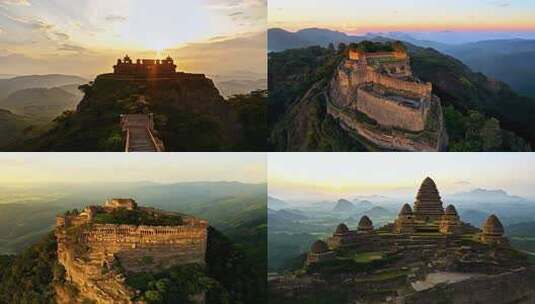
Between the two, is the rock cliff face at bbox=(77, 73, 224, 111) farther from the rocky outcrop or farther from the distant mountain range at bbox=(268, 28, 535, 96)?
the rocky outcrop

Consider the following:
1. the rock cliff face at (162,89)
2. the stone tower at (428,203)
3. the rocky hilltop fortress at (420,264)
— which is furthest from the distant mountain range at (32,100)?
the stone tower at (428,203)

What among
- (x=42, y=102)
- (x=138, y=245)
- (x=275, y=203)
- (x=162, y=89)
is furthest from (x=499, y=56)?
(x=42, y=102)

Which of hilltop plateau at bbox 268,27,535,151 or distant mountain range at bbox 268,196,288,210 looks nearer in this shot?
hilltop plateau at bbox 268,27,535,151

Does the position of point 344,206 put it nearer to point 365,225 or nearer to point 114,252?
point 365,225

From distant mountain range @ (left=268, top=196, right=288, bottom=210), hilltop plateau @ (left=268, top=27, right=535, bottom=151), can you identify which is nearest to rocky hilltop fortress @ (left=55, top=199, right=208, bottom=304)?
distant mountain range @ (left=268, top=196, right=288, bottom=210)

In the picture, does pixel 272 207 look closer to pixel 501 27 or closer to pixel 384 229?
pixel 384 229

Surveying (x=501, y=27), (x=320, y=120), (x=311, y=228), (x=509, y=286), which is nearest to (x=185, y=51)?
(x=320, y=120)

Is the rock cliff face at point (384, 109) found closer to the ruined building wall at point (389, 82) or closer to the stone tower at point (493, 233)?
the ruined building wall at point (389, 82)
